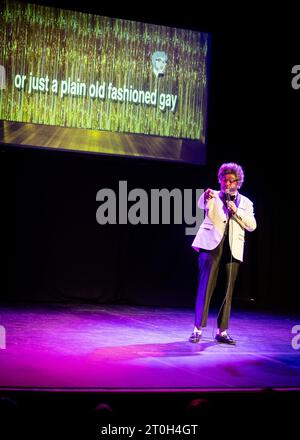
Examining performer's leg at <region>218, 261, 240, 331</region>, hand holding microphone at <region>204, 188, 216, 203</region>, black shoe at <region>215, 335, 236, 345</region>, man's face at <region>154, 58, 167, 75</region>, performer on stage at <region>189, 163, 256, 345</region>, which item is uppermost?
man's face at <region>154, 58, 167, 75</region>

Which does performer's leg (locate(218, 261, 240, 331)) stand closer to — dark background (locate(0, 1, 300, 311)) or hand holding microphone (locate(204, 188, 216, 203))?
hand holding microphone (locate(204, 188, 216, 203))

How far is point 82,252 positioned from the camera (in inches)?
309

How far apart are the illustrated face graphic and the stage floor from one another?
2.85 metres

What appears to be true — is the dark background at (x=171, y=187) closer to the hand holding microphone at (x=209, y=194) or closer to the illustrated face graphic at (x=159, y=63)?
the illustrated face graphic at (x=159, y=63)

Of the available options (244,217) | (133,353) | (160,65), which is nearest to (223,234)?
(244,217)

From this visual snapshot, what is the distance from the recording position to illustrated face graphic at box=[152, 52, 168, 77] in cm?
732

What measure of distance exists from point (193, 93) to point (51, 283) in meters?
2.91

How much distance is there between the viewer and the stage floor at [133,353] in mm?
3727

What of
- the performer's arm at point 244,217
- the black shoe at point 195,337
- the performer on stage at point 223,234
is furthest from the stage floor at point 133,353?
the performer's arm at point 244,217

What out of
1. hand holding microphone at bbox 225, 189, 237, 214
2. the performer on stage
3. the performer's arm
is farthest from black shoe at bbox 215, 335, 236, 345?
hand holding microphone at bbox 225, 189, 237, 214

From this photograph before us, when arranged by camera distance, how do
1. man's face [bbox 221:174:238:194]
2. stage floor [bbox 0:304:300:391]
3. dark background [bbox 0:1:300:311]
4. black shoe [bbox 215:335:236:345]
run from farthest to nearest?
1. dark background [bbox 0:1:300:311]
2. black shoe [bbox 215:335:236:345]
3. man's face [bbox 221:174:238:194]
4. stage floor [bbox 0:304:300:391]

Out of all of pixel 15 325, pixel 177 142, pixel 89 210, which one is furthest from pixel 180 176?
pixel 15 325

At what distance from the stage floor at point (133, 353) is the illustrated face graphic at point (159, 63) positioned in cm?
285

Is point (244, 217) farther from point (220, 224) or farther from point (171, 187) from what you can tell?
point (171, 187)
